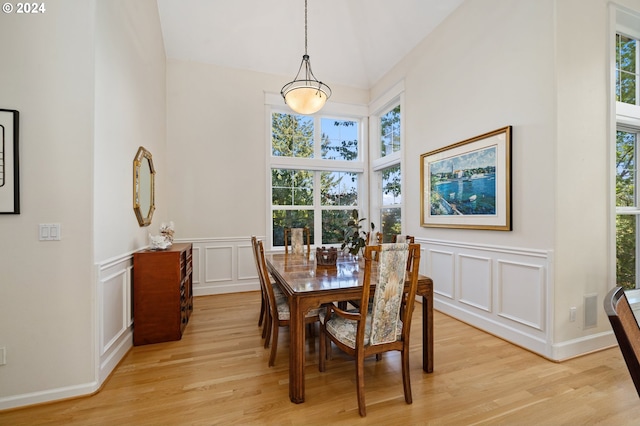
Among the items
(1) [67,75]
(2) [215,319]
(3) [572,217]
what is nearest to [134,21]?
(1) [67,75]

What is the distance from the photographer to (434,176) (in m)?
3.71

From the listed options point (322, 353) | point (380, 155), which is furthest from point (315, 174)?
point (322, 353)

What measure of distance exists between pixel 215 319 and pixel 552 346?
3418mm

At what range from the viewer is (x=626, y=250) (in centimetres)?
291

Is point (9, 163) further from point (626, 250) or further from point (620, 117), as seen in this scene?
point (626, 250)

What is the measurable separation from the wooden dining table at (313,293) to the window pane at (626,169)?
2.49 metres

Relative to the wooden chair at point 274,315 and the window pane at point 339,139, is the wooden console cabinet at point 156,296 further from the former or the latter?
the window pane at point 339,139

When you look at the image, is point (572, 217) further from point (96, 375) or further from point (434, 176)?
point (96, 375)

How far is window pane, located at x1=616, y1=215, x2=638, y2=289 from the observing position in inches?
112

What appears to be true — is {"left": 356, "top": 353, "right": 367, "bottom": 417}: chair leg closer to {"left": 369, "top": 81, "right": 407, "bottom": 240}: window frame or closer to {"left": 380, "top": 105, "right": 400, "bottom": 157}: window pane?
{"left": 369, "top": 81, "right": 407, "bottom": 240}: window frame

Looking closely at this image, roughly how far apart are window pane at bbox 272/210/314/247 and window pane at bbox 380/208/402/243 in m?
1.33

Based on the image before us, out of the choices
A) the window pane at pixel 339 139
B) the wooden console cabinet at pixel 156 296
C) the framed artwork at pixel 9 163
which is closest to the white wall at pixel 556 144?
the window pane at pixel 339 139

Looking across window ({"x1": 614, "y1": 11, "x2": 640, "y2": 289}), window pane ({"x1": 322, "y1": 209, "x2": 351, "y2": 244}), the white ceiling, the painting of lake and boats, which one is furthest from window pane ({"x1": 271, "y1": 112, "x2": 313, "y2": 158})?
window ({"x1": 614, "y1": 11, "x2": 640, "y2": 289})

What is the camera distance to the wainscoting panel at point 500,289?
2475 millimetres
